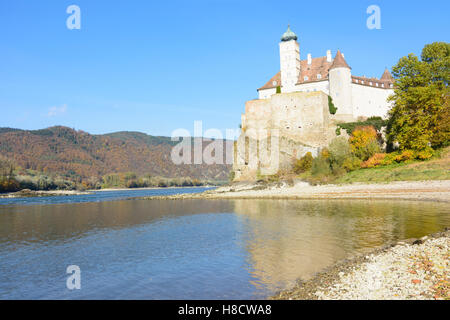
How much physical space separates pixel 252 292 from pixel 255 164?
39249 mm

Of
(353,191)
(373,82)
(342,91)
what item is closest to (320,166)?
(353,191)

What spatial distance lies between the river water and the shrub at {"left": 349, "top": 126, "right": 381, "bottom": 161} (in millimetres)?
15560

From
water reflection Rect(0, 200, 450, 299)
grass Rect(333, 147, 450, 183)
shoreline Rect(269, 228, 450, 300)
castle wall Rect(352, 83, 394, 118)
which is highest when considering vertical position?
castle wall Rect(352, 83, 394, 118)

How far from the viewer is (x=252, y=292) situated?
8547 mm

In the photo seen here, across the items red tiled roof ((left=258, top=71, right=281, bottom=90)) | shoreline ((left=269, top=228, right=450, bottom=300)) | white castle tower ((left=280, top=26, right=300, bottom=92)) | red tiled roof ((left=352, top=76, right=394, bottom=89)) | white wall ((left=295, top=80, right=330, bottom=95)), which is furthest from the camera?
red tiled roof ((left=258, top=71, right=281, bottom=90))

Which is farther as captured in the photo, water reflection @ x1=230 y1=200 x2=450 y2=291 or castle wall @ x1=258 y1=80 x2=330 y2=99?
castle wall @ x1=258 y1=80 x2=330 y2=99

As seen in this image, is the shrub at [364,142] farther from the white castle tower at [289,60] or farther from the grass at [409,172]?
the white castle tower at [289,60]

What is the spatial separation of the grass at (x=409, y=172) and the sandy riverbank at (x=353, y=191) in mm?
987

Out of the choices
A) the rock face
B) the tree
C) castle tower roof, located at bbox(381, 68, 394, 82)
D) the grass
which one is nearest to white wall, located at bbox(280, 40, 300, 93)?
the rock face

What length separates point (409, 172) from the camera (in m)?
30.3

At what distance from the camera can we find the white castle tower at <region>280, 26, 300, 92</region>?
47.5m

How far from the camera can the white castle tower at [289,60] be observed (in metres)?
47.5

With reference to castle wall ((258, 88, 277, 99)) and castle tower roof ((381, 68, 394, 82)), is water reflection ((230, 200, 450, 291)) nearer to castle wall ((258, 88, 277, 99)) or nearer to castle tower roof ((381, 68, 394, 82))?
castle wall ((258, 88, 277, 99))
